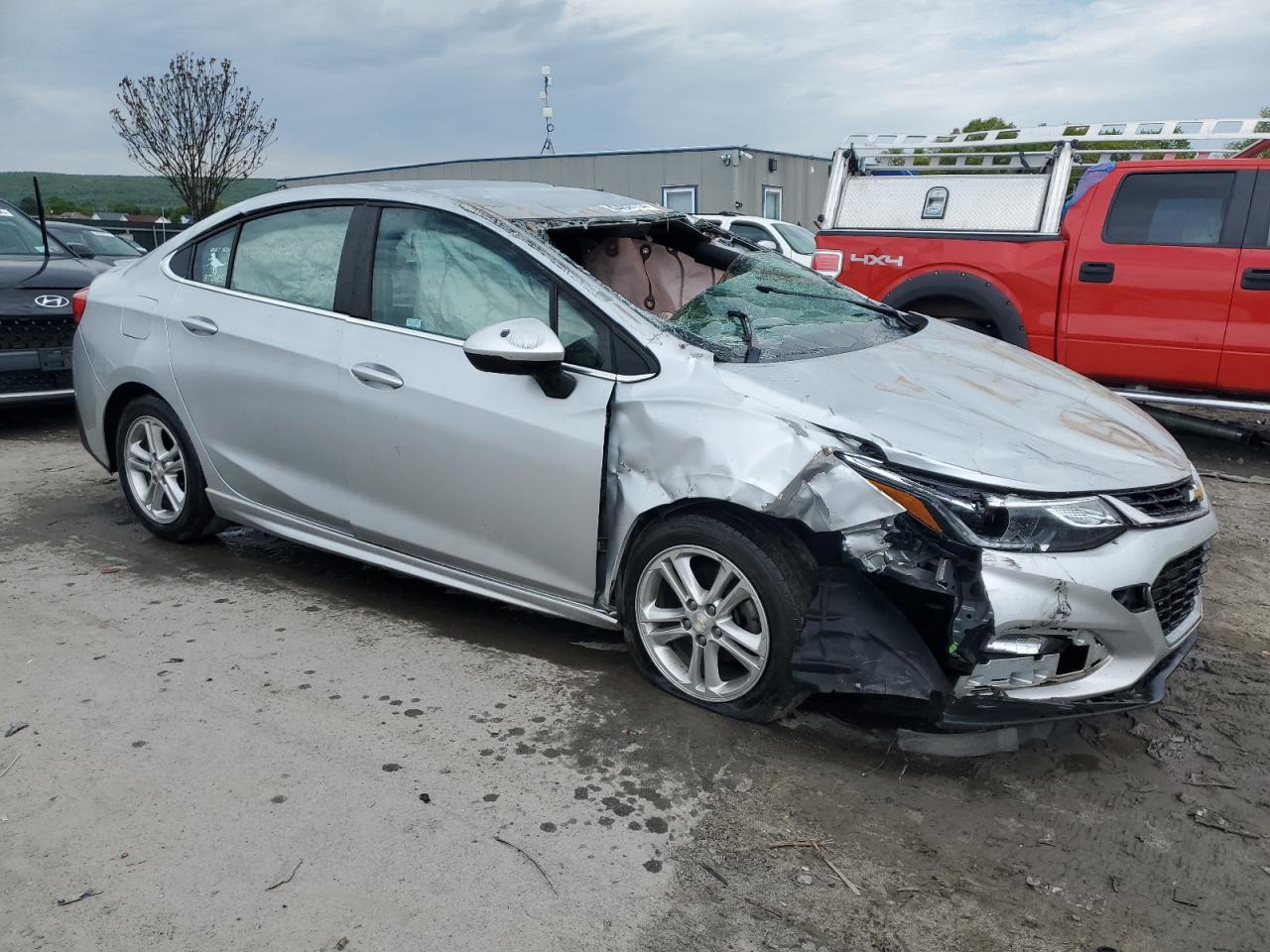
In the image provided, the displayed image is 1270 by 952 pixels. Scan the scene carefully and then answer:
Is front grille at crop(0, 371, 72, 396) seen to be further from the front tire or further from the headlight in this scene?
the headlight

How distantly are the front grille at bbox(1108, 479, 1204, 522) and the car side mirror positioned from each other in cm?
170

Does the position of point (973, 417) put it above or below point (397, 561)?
above

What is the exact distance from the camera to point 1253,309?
21.1ft

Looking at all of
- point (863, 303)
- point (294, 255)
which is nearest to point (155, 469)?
point (294, 255)

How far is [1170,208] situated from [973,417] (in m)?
4.76

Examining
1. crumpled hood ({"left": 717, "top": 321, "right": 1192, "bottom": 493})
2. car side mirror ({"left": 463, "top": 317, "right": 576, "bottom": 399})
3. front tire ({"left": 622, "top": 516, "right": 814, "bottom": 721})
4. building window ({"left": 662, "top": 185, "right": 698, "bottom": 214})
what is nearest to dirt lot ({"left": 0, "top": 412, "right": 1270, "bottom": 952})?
front tire ({"left": 622, "top": 516, "right": 814, "bottom": 721})

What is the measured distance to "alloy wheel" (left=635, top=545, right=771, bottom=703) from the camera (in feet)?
10.3

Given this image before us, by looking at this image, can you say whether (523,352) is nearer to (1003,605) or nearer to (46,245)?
(1003,605)

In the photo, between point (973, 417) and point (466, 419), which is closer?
point (973, 417)

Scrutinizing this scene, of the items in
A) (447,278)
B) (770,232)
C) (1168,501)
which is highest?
(770,232)

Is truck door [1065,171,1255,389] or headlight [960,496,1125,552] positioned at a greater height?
truck door [1065,171,1255,389]

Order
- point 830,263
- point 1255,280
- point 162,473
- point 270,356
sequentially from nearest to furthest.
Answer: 1. point 270,356
2. point 162,473
3. point 1255,280
4. point 830,263

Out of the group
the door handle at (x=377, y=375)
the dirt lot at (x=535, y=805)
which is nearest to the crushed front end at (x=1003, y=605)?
the dirt lot at (x=535, y=805)

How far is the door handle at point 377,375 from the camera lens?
3.69 m
